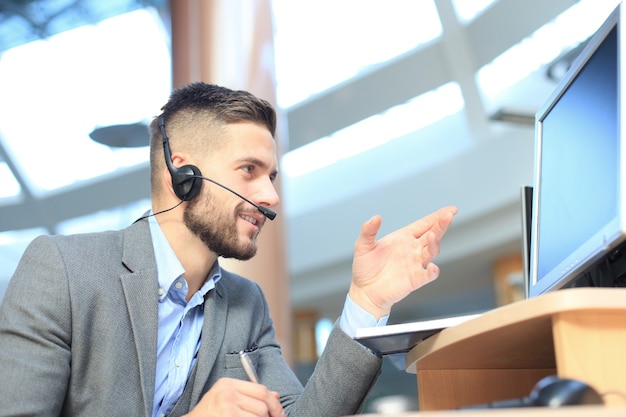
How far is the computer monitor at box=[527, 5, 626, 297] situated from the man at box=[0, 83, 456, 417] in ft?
0.60

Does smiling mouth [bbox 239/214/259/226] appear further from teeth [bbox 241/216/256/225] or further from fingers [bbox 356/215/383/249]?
fingers [bbox 356/215/383/249]

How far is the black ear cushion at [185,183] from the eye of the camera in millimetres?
1793

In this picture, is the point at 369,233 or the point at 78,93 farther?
the point at 78,93

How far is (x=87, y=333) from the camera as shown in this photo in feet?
4.93

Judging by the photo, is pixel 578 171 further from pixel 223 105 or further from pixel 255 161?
pixel 223 105

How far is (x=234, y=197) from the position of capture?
1.80 meters

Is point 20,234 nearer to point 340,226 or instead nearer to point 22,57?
point 22,57

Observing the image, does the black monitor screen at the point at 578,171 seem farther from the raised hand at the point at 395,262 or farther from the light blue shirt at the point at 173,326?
the light blue shirt at the point at 173,326

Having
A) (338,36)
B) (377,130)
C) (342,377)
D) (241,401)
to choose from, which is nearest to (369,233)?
(342,377)

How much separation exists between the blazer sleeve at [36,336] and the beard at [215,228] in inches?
13.7

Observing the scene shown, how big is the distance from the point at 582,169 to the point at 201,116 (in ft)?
3.52

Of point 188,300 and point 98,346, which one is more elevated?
point 188,300

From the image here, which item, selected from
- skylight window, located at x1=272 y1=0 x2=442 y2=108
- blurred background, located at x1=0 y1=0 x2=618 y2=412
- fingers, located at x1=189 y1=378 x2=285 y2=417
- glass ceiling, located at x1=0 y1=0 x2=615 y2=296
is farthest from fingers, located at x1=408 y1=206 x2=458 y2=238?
skylight window, located at x1=272 y1=0 x2=442 y2=108

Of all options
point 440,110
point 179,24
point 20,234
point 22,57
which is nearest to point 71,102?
point 22,57
